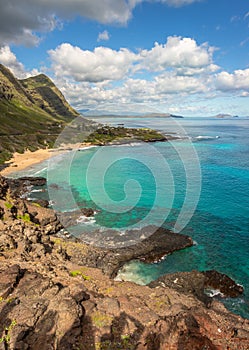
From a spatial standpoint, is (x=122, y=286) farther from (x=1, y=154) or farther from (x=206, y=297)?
(x=1, y=154)

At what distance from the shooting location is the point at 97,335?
1548 centimetres

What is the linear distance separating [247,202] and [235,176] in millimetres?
24883

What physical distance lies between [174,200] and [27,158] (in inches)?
2947

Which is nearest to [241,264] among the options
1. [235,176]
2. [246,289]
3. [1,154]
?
[246,289]

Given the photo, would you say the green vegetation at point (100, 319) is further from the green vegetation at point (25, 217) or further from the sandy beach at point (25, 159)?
the sandy beach at point (25, 159)

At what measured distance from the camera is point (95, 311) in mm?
17109

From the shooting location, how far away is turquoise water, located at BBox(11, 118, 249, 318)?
1304 inches

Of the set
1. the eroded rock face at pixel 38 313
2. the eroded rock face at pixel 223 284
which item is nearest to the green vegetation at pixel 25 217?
the eroded rock face at pixel 38 313

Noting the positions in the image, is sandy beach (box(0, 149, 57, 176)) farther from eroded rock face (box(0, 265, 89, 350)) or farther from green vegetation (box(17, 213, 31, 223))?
eroded rock face (box(0, 265, 89, 350))

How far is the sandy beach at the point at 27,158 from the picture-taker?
88.6 metres

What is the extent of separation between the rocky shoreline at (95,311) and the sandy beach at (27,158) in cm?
6626

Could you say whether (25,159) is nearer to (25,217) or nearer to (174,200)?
(25,217)

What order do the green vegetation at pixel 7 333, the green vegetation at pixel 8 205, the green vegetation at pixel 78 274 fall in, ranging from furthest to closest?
1. the green vegetation at pixel 8 205
2. the green vegetation at pixel 78 274
3. the green vegetation at pixel 7 333

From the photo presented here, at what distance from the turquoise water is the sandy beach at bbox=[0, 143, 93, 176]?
24.7 feet
